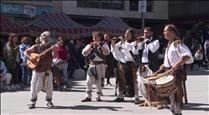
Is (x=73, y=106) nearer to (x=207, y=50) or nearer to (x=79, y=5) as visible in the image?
(x=207, y=50)

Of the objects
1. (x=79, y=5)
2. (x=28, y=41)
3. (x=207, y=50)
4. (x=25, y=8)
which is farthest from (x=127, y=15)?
(x=28, y=41)

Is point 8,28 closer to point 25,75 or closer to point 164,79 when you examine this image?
point 25,75

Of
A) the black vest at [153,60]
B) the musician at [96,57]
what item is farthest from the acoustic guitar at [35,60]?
the black vest at [153,60]

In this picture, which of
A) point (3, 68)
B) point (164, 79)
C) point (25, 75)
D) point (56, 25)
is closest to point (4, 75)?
point (3, 68)

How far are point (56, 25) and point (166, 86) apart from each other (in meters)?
19.9

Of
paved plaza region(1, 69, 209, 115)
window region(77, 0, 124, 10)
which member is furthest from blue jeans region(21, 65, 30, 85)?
window region(77, 0, 124, 10)

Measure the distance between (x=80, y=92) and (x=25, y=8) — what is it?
21443 millimetres

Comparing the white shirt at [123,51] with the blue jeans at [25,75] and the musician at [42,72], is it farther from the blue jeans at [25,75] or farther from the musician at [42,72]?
the blue jeans at [25,75]

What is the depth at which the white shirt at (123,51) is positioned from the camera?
1301 cm

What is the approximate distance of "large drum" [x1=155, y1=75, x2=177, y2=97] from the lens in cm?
855

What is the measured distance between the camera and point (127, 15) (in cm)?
4547

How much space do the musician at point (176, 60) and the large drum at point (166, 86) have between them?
68mm

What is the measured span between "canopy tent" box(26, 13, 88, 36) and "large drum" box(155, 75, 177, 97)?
1766 cm

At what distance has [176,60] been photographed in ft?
28.7
